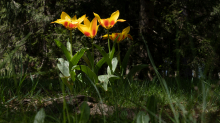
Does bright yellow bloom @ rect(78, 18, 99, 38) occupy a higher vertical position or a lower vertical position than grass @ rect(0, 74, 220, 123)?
higher

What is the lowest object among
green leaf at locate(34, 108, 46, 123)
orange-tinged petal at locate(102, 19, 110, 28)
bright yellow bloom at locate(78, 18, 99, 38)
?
green leaf at locate(34, 108, 46, 123)

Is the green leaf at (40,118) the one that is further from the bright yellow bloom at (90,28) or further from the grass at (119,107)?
the bright yellow bloom at (90,28)

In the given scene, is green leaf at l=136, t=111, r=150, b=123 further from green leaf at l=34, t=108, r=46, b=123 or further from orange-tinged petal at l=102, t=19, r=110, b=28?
orange-tinged petal at l=102, t=19, r=110, b=28

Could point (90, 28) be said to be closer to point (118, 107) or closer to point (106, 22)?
point (106, 22)

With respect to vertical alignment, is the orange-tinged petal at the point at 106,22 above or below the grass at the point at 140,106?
above

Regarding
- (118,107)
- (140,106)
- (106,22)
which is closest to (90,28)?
(106,22)

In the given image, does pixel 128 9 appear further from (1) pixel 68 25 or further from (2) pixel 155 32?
(1) pixel 68 25

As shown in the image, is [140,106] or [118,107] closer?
[140,106]

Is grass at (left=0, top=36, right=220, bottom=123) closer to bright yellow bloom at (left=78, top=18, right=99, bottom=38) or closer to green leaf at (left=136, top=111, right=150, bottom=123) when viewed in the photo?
green leaf at (left=136, top=111, right=150, bottom=123)

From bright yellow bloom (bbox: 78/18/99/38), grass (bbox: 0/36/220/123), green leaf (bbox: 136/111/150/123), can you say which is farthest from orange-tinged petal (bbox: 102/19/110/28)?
green leaf (bbox: 136/111/150/123)

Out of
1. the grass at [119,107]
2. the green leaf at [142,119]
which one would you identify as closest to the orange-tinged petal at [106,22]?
the grass at [119,107]

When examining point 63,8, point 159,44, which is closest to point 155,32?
point 159,44

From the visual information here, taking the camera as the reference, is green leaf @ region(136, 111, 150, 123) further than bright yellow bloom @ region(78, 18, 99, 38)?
No

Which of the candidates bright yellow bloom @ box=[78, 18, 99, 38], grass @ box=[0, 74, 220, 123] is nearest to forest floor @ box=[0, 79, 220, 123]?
grass @ box=[0, 74, 220, 123]
